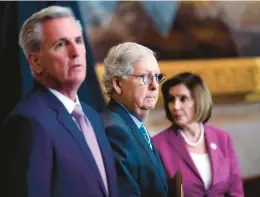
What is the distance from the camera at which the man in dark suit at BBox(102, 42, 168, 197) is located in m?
1.02

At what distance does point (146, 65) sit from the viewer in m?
1.05

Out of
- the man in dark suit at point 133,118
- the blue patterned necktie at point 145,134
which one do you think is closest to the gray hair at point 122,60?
the man in dark suit at point 133,118

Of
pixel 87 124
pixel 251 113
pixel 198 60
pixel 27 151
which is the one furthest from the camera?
pixel 198 60

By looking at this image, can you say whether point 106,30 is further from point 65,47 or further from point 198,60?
point 65,47

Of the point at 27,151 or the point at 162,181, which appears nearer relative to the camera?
the point at 27,151

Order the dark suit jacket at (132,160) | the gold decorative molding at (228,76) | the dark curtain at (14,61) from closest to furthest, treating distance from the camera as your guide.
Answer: the dark suit jacket at (132,160), the dark curtain at (14,61), the gold decorative molding at (228,76)

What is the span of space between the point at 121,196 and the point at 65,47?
0.36m

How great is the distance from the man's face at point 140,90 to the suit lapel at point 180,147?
18 cm

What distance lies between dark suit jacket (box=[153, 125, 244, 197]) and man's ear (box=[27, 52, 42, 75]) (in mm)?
378

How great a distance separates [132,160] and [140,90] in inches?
6.5

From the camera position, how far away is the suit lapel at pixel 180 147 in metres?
1.19

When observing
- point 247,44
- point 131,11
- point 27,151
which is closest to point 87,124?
point 27,151

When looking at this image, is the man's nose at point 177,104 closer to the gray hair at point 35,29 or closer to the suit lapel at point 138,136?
the suit lapel at point 138,136

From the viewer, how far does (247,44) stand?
155cm
